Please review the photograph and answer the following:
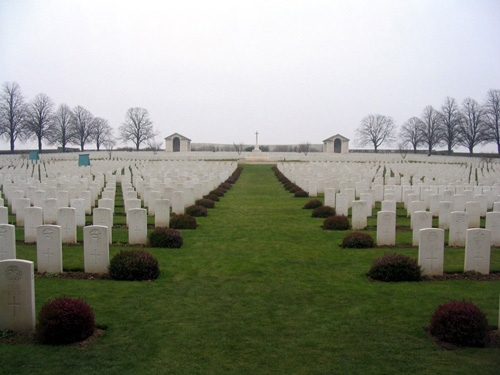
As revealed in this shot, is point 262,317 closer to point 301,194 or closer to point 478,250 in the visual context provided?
point 478,250

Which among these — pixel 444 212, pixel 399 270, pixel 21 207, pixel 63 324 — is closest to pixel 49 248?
pixel 63 324

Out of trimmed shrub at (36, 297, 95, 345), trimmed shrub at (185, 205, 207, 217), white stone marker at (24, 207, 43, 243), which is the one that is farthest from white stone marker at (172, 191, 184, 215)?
trimmed shrub at (36, 297, 95, 345)

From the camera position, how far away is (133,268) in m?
8.70

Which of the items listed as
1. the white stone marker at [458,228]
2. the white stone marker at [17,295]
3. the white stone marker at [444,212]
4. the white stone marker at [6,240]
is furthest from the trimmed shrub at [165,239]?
the white stone marker at [444,212]

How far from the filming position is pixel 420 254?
29.4ft

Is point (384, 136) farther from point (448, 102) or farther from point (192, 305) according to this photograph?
point (192, 305)

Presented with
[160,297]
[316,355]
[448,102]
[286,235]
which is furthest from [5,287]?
[448,102]

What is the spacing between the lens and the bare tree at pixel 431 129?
261ft

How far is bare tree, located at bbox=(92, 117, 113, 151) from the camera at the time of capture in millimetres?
85000

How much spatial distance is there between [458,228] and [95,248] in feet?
27.3

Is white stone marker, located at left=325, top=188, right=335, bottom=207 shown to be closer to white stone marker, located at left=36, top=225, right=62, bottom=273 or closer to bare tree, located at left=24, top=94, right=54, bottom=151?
white stone marker, located at left=36, top=225, right=62, bottom=273

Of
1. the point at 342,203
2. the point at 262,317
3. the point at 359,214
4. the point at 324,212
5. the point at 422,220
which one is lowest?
the point at 262,317

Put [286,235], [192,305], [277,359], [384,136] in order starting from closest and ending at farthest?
[277,359], [192,305], [286,235], [384,136]

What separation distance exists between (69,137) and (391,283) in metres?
76.7
